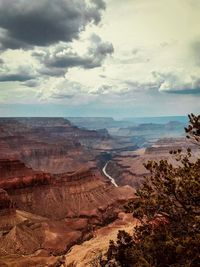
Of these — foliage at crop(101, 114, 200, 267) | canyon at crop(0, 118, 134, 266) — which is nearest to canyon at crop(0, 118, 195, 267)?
canyon at crop(0, 118, 134, 266)

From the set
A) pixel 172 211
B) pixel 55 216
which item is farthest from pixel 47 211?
pixel 172 211

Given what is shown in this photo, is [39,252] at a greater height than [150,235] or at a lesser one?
lesser

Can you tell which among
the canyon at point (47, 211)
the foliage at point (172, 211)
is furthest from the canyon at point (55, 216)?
the foliage at point (172, 211)

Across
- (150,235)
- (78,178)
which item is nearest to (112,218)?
(78,178)

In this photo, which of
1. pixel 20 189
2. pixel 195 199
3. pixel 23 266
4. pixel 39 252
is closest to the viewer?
pixel 195 199

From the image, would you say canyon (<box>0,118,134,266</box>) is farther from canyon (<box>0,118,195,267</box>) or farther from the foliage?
the foliage

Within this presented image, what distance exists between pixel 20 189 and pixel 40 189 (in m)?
7.35

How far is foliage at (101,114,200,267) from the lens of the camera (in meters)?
30.0

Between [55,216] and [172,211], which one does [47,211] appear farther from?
[172,211]

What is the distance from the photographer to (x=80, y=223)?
112 meters

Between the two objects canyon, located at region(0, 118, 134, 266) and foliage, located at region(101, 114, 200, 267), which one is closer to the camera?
foliage, located at region(101, 114, 200, 267)

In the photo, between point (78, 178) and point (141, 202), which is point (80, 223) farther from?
point (141, 202)

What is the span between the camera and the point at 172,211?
106ft

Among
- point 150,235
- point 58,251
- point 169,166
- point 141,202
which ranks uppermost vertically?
point 169,166
